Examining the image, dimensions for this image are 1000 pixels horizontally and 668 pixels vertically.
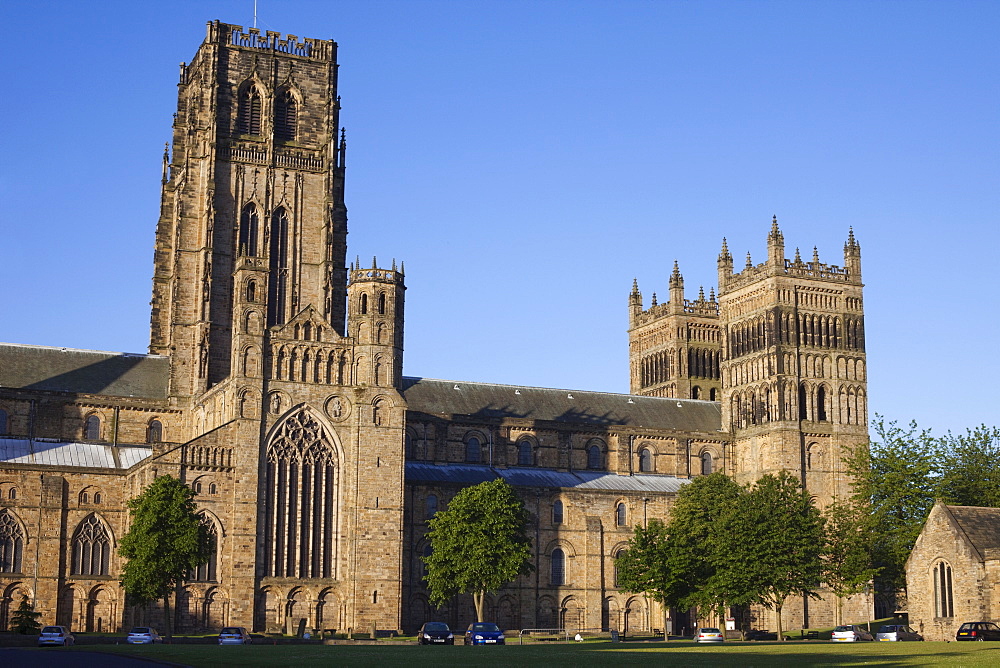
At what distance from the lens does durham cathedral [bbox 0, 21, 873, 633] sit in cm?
9344

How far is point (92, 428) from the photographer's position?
103 m

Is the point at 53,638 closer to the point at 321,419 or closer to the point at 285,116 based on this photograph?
the point at 321,419

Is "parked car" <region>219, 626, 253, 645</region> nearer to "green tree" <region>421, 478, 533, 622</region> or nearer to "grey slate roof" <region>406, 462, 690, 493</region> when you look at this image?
"green tree" <region>421, 478, 533, 622</region>

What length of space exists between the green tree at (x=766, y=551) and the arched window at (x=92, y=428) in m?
46.4

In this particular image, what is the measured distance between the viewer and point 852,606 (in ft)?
377

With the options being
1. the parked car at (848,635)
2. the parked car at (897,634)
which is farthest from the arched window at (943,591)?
the parked car at (848,635)

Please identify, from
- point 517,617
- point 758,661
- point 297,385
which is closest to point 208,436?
point 297,385

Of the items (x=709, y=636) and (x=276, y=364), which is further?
(x=276, y=364)

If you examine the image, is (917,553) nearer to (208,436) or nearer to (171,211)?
(208,436)

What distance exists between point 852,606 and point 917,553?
125 feet

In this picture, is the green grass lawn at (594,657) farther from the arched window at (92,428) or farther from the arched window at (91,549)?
the arched window at (92,428)

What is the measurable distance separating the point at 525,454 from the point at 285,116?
115 ft

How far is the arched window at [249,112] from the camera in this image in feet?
378

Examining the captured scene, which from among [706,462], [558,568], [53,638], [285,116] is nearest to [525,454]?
[558,568]
